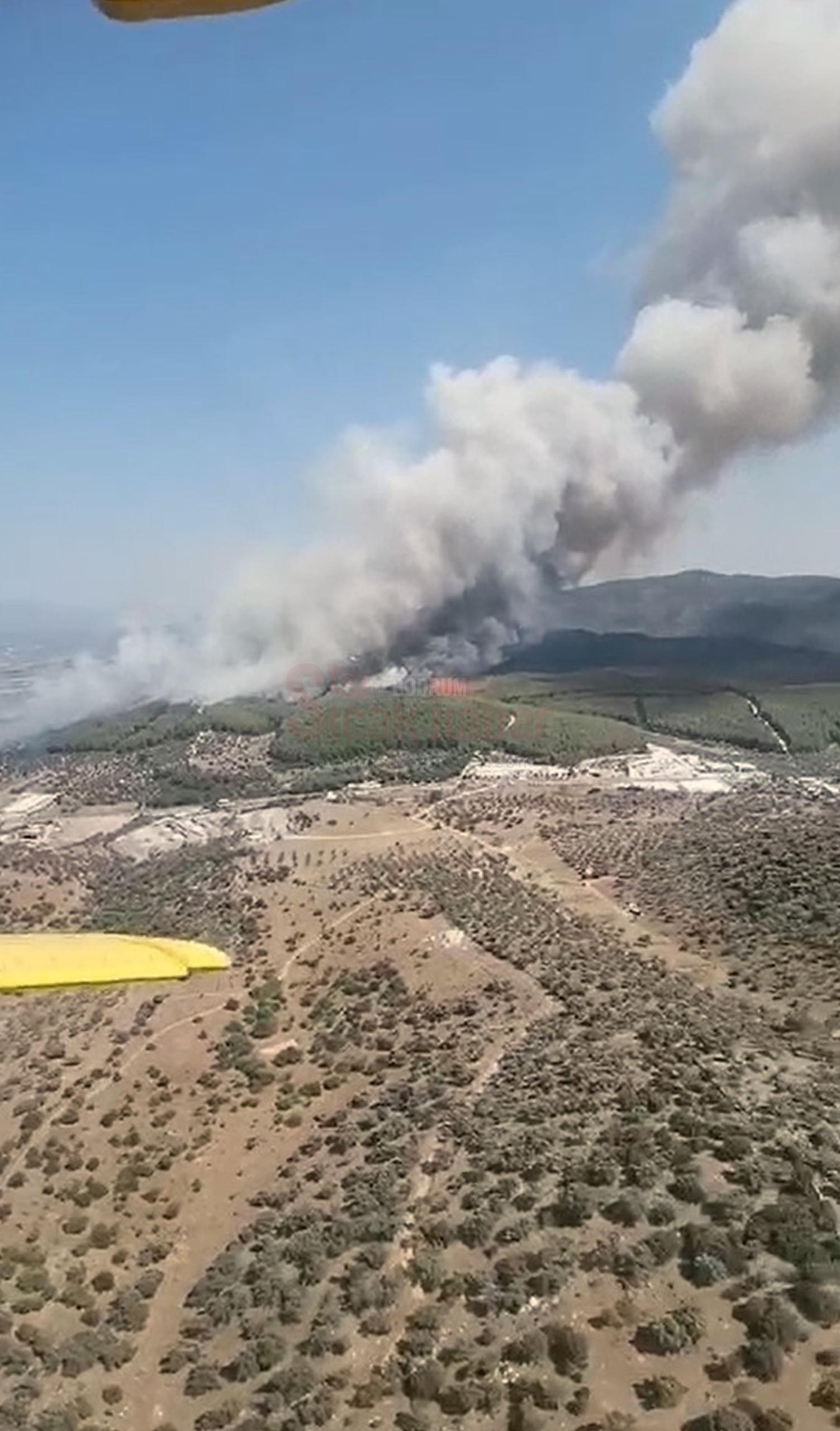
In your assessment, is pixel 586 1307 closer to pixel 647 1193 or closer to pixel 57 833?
pixel 647 1193

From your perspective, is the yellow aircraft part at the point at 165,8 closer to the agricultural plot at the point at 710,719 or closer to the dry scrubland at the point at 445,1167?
the dry scrubland at the point at 445,1167

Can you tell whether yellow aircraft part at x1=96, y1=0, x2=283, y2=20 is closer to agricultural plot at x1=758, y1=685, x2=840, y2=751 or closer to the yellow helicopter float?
the yellow helicopter float

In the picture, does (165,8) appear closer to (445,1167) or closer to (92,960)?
(92,960)

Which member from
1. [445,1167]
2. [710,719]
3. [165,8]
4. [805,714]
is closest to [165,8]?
[165,8]

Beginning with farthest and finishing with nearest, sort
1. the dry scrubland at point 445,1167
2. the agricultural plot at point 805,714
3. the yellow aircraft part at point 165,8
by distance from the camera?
the agricultural plot at point 805,714 → the dry scrubland at point 445,1167 → the yellow aircraft part at point 165,8

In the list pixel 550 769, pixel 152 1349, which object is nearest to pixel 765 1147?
pixel 152 1349

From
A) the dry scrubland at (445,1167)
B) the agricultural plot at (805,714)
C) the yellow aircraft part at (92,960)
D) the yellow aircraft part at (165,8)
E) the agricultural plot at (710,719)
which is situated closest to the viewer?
the yellow aircraft part at (165,8)

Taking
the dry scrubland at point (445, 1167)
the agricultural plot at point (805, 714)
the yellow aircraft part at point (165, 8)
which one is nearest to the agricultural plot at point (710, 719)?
the agricultural plot at point (805, 714)

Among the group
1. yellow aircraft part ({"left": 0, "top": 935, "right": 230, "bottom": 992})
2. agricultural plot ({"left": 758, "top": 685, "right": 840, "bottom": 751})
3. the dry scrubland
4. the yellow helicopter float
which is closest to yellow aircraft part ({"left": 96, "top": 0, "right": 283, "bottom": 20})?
the yellow helicopter float
